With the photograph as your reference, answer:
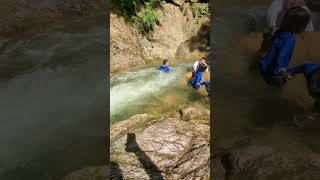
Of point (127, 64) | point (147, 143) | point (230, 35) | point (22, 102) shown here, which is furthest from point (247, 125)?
point (127, 64)

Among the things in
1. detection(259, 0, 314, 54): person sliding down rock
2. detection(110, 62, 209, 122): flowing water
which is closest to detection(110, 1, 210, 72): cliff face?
detection(110, 62, 209, 122): flowing water

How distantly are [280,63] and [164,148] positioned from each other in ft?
12.9

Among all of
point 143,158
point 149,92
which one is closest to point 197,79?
point 149,92

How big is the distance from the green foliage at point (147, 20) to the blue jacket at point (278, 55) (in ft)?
32.0

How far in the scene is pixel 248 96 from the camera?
4645 mm

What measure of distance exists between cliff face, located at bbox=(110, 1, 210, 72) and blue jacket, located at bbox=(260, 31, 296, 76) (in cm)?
867

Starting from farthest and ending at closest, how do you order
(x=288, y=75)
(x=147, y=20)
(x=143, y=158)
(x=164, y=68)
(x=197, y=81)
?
1. (x=147, y=20)
2. (x=164, y=68)
3. (x=197, y=81)
4. (x=143, y=158)
5. (x=288, y=75)

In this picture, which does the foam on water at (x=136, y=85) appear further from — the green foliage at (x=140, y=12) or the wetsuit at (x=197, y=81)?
the green foliage at (x=140, y=12)

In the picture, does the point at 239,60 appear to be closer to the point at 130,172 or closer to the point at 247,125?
the point at 247,125

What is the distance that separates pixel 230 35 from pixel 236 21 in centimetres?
17

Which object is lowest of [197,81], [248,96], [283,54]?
[197,81]

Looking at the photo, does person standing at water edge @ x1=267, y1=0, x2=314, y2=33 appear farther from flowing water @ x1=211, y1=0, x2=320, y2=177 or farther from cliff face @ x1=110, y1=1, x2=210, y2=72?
cliff face @ x1=110, y1=1, x2=210, y2=72

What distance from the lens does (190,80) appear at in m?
12.4

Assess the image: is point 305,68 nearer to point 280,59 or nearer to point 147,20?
point 280,59
